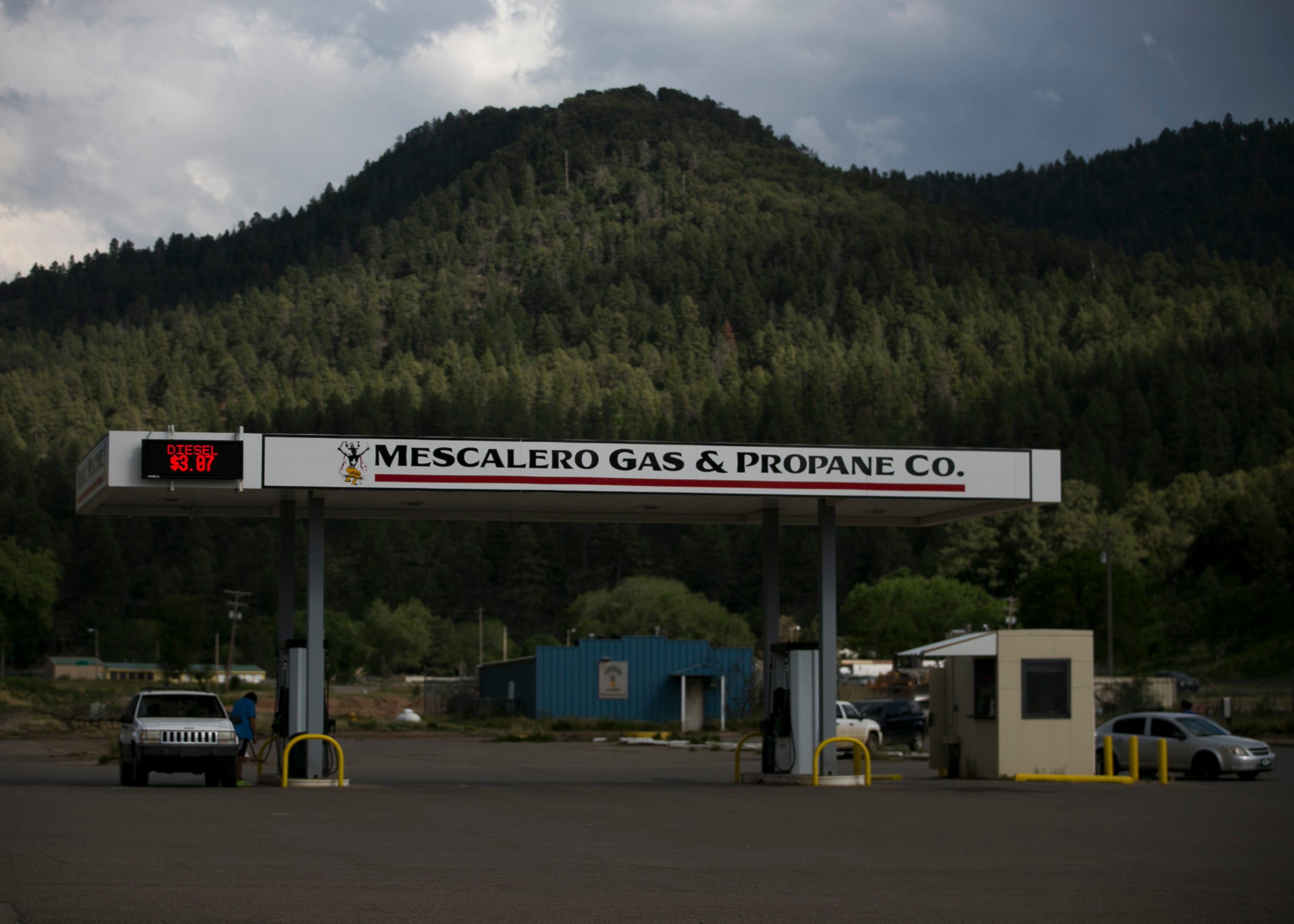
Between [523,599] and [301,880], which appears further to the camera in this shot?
[523,599]

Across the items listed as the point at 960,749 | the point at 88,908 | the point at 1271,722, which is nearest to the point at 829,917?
the point at 88,908

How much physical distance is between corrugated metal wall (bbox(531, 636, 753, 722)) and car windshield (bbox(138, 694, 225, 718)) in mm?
37143

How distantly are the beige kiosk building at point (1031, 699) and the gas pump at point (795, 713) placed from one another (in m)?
3.21

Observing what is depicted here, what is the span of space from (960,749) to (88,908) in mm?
19739

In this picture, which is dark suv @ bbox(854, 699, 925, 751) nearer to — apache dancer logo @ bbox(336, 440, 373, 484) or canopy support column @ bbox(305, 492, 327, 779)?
canopy support column @ bbox(305, 492, 327, 779)

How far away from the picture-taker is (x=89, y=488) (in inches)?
906

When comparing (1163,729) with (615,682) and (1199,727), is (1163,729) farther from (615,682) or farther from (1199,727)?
(615,682)

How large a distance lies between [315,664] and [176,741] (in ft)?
7.87

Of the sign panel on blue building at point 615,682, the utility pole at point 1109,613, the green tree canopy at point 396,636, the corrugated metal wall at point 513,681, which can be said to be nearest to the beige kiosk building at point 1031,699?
the sign panel on blue building at point 615,682

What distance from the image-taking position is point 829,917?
9484 mm

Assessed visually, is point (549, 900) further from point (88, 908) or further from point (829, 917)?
point (88, 908)

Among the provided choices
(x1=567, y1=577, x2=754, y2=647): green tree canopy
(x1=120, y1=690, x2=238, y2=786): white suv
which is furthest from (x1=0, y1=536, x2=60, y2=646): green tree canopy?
(x1=120, y1=690, x2=238, y2=786): white suv

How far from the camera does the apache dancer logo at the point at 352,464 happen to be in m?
21.9

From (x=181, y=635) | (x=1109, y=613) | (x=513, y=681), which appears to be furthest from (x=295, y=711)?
(x=181, y=635)
